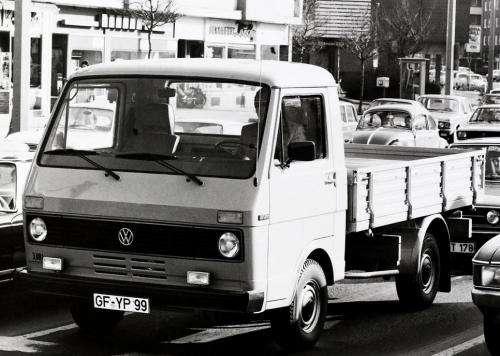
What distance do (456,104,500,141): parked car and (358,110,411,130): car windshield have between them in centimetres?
135

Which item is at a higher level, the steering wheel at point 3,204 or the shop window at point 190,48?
the shop window at point 190,48

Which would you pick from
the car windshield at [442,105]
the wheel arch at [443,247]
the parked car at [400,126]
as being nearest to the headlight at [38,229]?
the wheel arch at [443,247]

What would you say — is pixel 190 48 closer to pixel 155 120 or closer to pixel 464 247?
pixel 464 247

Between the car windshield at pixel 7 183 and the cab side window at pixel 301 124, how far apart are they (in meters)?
2.83

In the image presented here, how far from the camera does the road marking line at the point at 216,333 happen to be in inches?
362

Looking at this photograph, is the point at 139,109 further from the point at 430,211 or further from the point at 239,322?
the point at 430,211

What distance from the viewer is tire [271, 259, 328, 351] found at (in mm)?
8508

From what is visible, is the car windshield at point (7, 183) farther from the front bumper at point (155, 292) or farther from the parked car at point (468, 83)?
the parked car at point (468, 83)

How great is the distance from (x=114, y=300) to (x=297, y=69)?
2227 millimetres

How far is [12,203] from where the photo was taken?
10055 mm

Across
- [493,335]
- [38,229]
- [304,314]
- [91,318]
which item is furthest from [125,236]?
[493,335]

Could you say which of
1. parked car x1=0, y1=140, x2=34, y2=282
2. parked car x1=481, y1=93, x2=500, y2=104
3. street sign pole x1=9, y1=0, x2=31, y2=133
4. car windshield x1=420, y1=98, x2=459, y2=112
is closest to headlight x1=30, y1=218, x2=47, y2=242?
parked car x1=0, y1=140, x2=34, y2=282

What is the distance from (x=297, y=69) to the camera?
349 inches

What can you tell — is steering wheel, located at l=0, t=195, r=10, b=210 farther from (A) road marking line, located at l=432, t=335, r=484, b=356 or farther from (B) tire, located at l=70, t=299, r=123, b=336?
(A) road marking line, located at l=432, t=335, r=484, b=356
